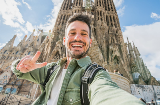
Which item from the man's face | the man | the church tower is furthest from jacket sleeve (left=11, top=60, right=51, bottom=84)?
the church tower

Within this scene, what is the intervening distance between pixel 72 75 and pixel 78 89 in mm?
188

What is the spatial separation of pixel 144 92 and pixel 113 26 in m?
14.1

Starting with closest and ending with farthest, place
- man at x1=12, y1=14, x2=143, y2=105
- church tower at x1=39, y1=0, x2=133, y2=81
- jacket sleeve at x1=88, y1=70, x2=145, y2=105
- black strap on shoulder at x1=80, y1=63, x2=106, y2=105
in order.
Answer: jacket sleeve at x1=88, y1=70, x2=145, y2=105 → man at x1=12, y1=14, x2=143, y2=105 → black strap on shoulder at x1=80, y1=63, x2=106, y2=105 → church tower at x1=39, y1=0, x2=133, y2=81

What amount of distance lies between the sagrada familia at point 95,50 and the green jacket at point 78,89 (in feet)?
35.9

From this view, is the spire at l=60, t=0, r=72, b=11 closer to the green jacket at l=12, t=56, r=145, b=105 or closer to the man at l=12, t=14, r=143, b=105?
the man at l=12, t=14, r=143, b=105

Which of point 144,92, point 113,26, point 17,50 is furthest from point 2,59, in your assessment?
point 144,92

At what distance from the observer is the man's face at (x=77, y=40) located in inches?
53.0

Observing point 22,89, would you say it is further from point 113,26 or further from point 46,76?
point 113,26

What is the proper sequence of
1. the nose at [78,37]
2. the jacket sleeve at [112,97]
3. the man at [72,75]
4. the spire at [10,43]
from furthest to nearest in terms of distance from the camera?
the spire at [10,43], the nose at [78,37], the man at [72,75], the jacket sleeve at [112,97]

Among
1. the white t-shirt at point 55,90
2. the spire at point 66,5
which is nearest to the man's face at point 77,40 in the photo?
the white t-shirt at point 55,90

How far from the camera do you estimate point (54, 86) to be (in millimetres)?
1243

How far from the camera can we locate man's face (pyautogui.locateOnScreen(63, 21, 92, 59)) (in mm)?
1347

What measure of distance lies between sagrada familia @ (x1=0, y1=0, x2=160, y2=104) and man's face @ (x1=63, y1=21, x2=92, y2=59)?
1081 centimetres

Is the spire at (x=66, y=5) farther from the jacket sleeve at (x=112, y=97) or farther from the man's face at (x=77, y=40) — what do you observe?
the jacket sleeve at (x=112, y=97)
